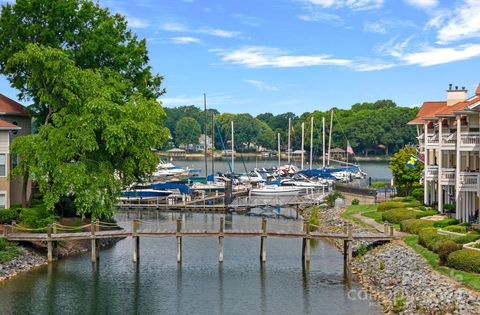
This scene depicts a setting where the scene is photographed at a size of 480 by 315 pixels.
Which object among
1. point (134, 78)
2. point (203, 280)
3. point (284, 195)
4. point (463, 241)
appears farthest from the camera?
point (284, 195)

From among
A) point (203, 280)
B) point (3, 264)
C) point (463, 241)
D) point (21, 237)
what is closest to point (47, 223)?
point (21, 237)

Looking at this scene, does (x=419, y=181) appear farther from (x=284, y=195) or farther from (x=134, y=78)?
(x=134, y=78)

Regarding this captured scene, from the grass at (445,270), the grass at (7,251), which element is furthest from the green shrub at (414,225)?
the grass at (7,251)

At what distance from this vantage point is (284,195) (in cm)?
8181

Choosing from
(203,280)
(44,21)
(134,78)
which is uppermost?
(44,21)

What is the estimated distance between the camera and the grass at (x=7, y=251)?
3984 centimetres

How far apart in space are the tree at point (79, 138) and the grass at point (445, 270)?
67.0 feet

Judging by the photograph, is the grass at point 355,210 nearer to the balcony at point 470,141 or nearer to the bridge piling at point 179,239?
the balcony at point 470,141

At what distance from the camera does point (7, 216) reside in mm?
44750

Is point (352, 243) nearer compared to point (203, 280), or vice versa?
point (203, 280)

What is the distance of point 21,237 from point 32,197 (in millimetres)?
8592

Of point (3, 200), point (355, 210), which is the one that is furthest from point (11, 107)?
point (355, 210)

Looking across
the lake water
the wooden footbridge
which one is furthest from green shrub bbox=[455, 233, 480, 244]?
Answer: the wooden footbridge

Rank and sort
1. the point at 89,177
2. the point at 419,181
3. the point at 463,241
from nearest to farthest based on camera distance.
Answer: the point at 463,241, the point at 89,177, the point at 419,181
